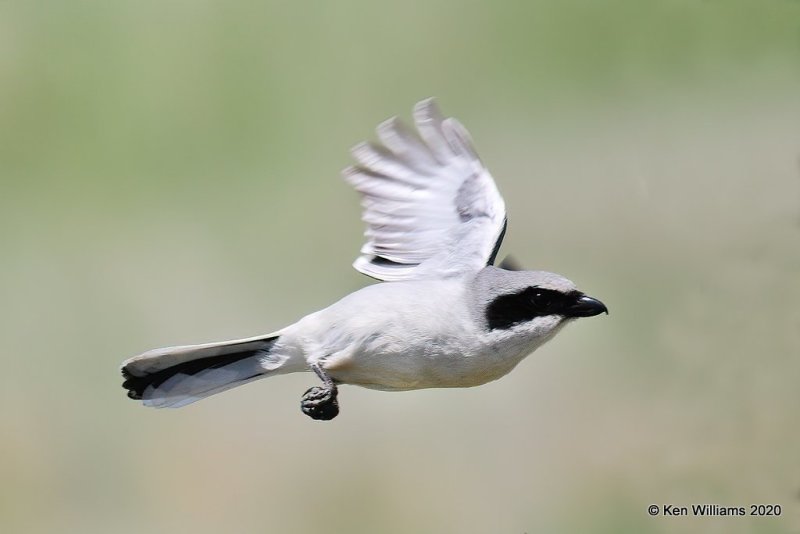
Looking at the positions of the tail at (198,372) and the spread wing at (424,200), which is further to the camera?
the spread wing at (424,200)

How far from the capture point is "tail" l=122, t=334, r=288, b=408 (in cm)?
260

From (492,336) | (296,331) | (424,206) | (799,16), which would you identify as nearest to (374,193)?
(424,206)

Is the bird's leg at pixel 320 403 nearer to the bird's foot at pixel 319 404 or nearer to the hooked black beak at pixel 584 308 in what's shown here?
the bird's foot at pixel 319 404

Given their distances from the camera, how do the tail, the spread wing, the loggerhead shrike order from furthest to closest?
the spread wing < the tail < the loggerhead shrike

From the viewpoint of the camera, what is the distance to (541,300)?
94.3 inches

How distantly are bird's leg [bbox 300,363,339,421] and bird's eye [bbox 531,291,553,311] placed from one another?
0.48 m

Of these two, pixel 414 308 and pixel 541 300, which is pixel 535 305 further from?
pixel 414 308

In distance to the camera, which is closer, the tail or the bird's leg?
the bird's leg

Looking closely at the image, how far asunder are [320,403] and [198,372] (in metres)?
0.37

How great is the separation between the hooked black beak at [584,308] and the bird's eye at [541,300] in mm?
46

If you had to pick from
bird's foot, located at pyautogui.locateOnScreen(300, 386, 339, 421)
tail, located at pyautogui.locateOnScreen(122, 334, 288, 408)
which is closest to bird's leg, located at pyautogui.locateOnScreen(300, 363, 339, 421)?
bird's foot, located at pyautogui.locateOnScreen(300, 386, 339, 421)

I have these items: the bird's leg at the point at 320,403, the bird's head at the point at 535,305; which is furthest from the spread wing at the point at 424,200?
the bird's leg at the point at 320,403

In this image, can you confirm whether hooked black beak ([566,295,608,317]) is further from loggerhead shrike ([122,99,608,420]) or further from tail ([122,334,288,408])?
tail ([122,334,288,408])

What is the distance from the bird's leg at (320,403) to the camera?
241 centimetres
